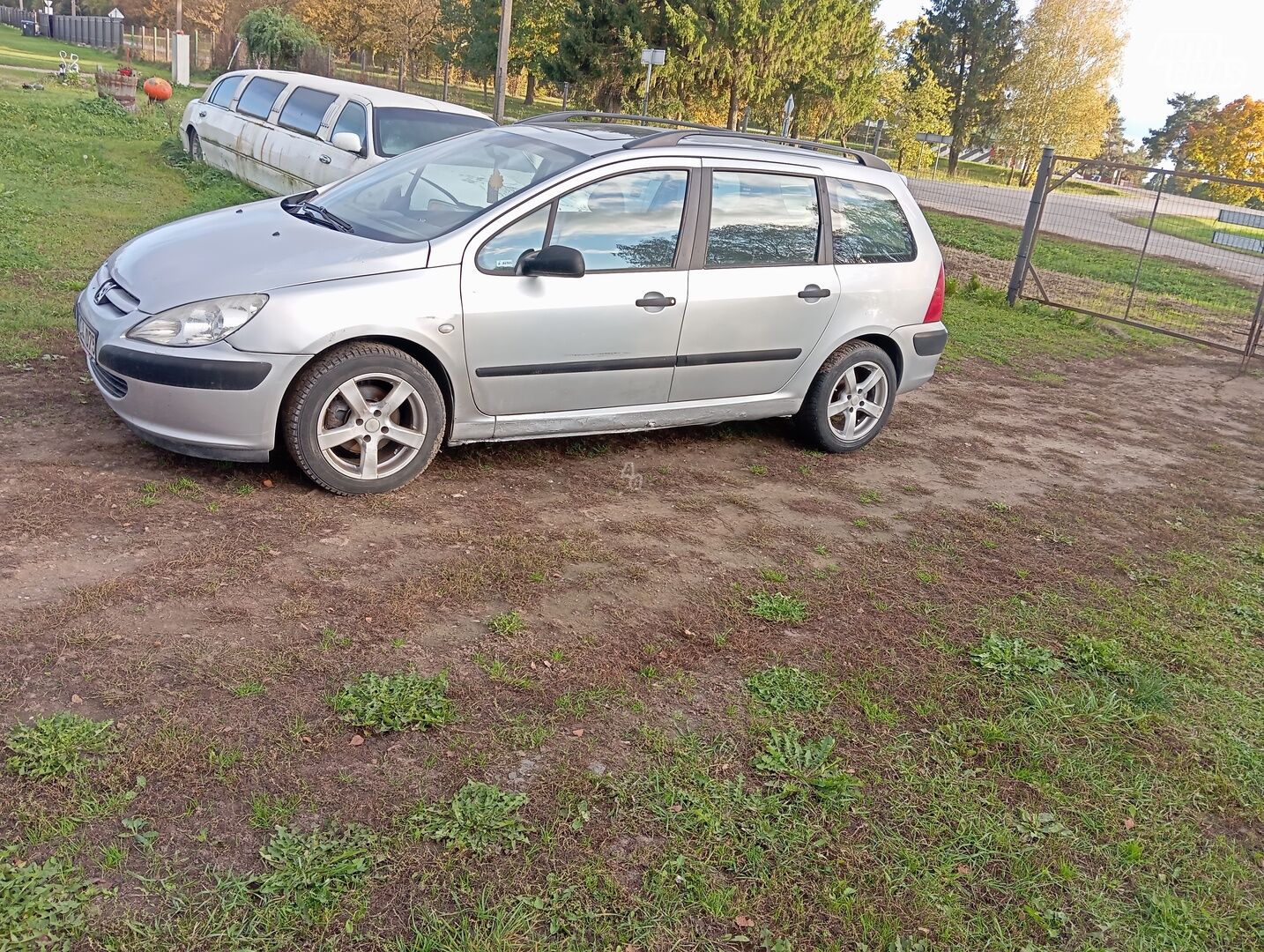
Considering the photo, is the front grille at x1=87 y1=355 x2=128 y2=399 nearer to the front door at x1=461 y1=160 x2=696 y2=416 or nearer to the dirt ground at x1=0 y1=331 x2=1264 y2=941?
the dirt ground at x1=0 y1=331 x2=1264 y2=941

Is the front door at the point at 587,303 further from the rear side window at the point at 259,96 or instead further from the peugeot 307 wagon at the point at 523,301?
the rear side window at the point at 259,96

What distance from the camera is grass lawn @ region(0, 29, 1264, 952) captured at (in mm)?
2715

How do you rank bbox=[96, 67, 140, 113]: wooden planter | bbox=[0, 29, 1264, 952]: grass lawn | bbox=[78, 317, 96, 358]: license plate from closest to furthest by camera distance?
bbox=[0, 29, 1264, 952]: grass lawn < bbox=[78, 317, 96, 358]: license plate < bbox=[96, 67, 140, 113]: wooden planter

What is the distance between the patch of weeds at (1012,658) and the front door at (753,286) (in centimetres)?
212

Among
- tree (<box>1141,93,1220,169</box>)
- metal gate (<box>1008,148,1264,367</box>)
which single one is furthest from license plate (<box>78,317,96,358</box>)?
tree (<box>1141,93,1220,169</box>)

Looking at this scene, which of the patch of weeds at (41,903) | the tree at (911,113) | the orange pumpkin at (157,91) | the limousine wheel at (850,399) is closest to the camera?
the patch of weeds at (41,903)

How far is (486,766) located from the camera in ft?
10.5

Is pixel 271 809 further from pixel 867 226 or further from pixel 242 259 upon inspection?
pixel 867 226

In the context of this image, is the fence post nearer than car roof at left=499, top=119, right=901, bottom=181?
No

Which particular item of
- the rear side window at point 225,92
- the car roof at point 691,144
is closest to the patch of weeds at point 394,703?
the car roof at point 691,144

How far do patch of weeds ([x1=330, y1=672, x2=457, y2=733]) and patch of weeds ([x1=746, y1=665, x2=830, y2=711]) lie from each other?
112 cm

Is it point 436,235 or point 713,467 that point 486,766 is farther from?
point 713,467

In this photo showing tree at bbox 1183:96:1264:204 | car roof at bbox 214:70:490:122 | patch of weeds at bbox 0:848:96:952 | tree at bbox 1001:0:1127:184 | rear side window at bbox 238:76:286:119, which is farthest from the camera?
tree at bbox 1001:0:1127:184

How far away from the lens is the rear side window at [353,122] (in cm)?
1013
